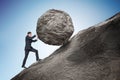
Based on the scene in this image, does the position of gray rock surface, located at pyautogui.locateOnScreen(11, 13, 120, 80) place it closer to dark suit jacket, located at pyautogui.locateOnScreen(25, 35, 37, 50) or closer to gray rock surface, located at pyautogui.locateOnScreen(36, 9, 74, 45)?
gray rock surface, located at pyautogui.locateOnScreen(36, 9, 74, 45)

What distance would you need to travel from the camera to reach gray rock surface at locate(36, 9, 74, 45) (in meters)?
15.8

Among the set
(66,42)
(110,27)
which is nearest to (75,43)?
(66,42)

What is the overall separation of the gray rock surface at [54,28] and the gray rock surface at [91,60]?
146cm

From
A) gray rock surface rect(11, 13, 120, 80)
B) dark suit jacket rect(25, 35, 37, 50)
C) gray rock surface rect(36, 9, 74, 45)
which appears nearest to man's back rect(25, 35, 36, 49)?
dark suit jacket rect(25, 35, 37, 50)

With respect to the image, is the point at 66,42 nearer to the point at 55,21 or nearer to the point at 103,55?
the point at 55,21

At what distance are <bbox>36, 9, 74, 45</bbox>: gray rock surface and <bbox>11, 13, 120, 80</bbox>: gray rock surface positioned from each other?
4.78 feet

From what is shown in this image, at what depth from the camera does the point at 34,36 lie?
16828 mm

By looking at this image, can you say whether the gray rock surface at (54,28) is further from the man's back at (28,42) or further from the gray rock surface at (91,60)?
the gray rock surface at (91,60)

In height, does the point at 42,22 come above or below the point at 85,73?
above

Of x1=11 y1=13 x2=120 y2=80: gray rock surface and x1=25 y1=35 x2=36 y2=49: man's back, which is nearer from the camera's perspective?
x1=11 y1=13 x2=120 y2=80: gray rock surface

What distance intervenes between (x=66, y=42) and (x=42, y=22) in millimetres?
2229

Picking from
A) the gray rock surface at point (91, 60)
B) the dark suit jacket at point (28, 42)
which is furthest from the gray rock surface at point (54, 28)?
the gray rock surface at point (91, 60)

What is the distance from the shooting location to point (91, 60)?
12633mm

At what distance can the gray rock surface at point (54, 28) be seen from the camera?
15.8 metres
